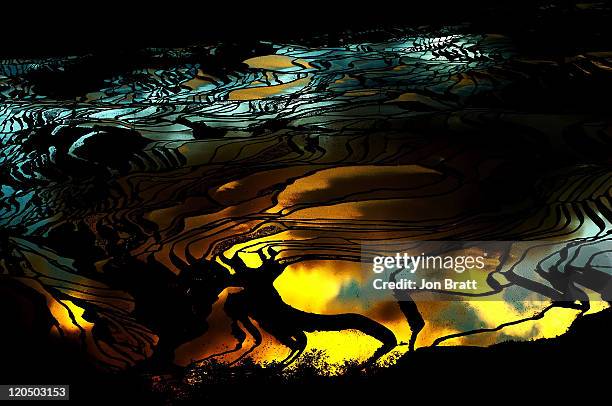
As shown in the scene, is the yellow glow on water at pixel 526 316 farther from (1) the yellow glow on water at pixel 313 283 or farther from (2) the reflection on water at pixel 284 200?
(1) the yellow glow on water at pixel 313 283

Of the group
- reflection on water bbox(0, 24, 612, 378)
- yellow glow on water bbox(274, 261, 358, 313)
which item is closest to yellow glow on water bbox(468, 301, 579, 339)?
reflection on water bbox(0, 24, 612, 378)

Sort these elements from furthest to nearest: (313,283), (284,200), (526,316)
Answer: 1. (284,200)
2. (313,283)
3. (526,316)

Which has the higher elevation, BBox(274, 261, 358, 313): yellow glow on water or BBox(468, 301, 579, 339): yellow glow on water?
BBox(274, 261, 358, 313): yellow glow on water

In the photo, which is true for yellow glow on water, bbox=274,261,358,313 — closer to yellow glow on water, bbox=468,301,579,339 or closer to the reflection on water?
the reflection on water

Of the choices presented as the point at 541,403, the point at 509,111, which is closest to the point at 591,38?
the point at 509,111

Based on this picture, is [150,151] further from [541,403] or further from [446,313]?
[541,403]

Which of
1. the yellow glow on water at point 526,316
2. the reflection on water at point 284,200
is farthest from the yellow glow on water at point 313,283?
the yellow glow on water at point 526,316

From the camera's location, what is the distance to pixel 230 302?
1217 millimetres

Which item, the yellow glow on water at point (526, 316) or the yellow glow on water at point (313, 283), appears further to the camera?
the yellow glow on water at point (313, 283)

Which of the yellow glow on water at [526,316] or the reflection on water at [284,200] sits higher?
the reflection on water at [284,200]

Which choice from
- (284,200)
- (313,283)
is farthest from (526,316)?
(284,200)

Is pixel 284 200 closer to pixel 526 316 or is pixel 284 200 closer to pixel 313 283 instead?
pixel 313 283

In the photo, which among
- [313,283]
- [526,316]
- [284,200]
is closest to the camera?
[526,316]

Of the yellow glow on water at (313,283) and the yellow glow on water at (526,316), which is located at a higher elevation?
the yellow glow on water at (313,283)
